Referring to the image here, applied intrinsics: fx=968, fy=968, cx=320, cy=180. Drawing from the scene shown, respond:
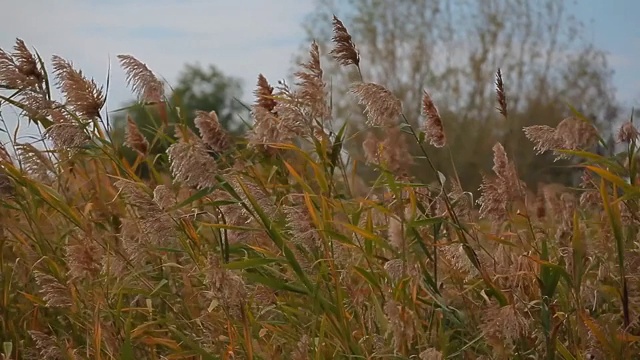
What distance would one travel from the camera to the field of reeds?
7.25 ft

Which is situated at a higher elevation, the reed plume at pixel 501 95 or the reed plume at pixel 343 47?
the reed plume at pixel 343 47

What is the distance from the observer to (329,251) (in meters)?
2.32

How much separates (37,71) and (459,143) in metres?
16.5

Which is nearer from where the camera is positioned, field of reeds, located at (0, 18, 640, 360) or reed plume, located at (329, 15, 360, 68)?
field of reeds, located at (0, 18, 640, 360)

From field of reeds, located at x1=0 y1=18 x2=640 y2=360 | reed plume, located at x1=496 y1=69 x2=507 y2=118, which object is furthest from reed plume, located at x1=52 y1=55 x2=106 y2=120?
reed plume, located at x1=496 y1=69 x2=507 y2=118

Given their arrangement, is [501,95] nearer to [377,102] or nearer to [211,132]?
[377,102]

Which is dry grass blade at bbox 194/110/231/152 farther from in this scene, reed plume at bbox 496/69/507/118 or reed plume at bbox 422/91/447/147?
reed plume at bbox 496/69/507/118

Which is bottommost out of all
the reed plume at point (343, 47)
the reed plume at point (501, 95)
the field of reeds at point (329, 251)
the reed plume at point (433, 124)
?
the field of reeds at point (329, 251)

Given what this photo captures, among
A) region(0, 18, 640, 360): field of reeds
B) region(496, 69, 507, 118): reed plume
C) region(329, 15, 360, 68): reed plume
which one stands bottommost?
region(0, 18, 640, 360): field of reeds

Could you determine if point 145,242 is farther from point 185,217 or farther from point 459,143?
point 459,143

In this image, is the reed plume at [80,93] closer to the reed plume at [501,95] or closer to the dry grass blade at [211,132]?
the dry grass blade at [211,132]

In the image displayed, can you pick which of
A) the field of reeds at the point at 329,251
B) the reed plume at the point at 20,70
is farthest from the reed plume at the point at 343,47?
the reed plume at the point at 20,70

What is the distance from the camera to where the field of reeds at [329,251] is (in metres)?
2.21

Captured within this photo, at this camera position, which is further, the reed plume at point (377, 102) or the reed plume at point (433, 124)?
the reed plume at point (433, 124)
